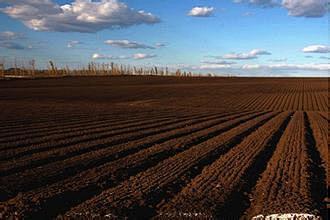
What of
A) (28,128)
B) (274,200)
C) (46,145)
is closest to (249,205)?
(274,200)

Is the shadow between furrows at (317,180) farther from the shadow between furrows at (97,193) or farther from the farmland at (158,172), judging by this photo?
the shadow between furrows at (97,193)

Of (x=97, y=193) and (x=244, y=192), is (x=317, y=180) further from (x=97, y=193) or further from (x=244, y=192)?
(x=97, y=193)

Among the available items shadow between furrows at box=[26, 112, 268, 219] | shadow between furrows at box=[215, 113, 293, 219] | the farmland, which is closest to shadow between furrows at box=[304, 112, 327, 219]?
the farmland

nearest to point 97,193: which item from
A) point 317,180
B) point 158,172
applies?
point 158,172

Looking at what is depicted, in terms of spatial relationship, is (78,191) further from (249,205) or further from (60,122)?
(60,122)

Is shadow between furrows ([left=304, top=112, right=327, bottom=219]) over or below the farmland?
below

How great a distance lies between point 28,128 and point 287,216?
12105 millimetres

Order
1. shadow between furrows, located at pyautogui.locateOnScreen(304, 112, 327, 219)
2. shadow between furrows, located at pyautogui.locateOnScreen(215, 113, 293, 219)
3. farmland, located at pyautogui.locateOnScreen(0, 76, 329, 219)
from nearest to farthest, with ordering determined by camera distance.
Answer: shadow between furrows, located at pyautogui.locateOnScreen(215, 113, 293, 219), farmland, located at pyautogui.locateOnScreen(0, 76, 329, 219), shadow between furrows, located at pyautogui.locateOnScreen(304, 112, 327, 219)

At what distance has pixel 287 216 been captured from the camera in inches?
251

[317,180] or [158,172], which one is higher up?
[158,172]

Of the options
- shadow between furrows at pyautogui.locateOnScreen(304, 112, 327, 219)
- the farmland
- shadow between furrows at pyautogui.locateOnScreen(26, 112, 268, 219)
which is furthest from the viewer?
shadow between furrows at pyautogui.locateOnScreen(304, 112, 327, 219)

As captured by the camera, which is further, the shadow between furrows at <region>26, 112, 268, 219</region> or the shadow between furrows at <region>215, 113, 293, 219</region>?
the shadow between furrows at <region>215, 113, 293, 219</region>

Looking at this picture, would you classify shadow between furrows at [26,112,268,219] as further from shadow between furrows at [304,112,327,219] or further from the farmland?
shadow between furrows at [304,112,327,219]

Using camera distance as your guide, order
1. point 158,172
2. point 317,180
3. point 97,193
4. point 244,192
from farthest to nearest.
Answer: point 158,172, point 317,180, point 244,192, point 97,193
